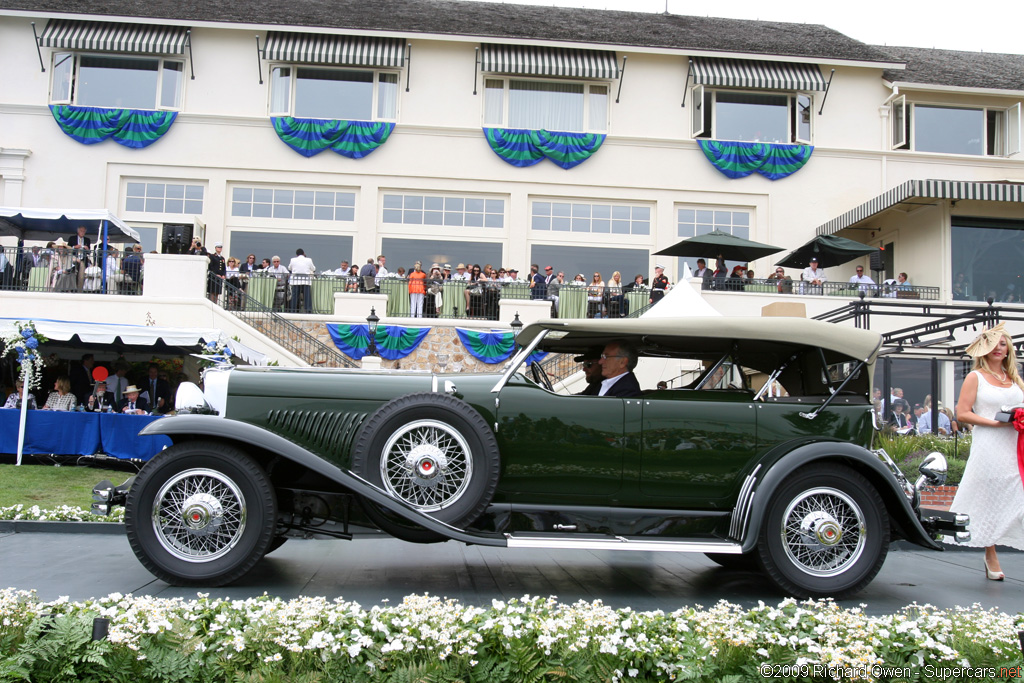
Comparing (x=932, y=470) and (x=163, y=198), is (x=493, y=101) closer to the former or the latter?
(x=163, y=198)

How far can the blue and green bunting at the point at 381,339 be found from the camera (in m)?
17.7

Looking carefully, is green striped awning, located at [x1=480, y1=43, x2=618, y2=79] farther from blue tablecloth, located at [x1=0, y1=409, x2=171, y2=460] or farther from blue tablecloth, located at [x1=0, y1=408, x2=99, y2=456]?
blue tablecloth, located at [x1=0, y1=408, x2=99, y2=456]

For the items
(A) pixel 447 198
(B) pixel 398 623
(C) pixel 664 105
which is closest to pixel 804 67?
(C) pixel 664 105

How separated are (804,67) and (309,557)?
75.1 feet

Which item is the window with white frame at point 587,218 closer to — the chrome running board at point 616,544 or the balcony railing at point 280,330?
the balcony railing at point 280,330

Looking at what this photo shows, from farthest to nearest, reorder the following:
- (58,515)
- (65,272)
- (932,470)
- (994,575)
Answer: (65,272) < (58,515) < (994,575) < (932,470)

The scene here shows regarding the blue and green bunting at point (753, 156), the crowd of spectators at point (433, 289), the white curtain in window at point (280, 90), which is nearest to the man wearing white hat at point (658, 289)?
the crowd of spectators at point (433, 289)

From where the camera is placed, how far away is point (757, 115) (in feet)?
79.7

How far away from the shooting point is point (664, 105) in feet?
78.6

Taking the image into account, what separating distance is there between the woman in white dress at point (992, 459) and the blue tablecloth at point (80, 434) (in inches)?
459

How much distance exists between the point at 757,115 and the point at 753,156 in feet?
5.60

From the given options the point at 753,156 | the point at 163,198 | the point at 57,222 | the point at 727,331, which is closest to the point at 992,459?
the point at 727,331

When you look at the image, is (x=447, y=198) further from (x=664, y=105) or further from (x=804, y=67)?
(x=804, y=67)

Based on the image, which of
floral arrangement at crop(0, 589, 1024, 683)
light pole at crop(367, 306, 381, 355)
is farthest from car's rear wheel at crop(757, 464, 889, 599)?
light pole at crop(367, 306, 381, 355)
